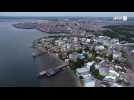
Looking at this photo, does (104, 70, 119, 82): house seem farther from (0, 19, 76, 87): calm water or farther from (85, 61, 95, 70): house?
(0, 19, 76, 87): calm water

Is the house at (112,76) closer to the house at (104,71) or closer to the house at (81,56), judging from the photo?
the house at (104,71)

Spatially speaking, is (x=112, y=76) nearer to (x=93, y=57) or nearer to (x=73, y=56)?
(x=93, y=57)

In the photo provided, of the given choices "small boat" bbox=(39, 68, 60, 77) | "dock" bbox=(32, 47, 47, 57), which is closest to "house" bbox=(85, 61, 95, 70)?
"small boat" bbox=(39, 68, 60, 77)

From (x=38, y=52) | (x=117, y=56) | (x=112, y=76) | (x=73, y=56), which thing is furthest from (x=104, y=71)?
(x=38, y=52)

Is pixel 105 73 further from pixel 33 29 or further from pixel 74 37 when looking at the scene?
pixel 33 29

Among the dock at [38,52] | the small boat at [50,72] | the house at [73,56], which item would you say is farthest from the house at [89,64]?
the dock at [38,52]
